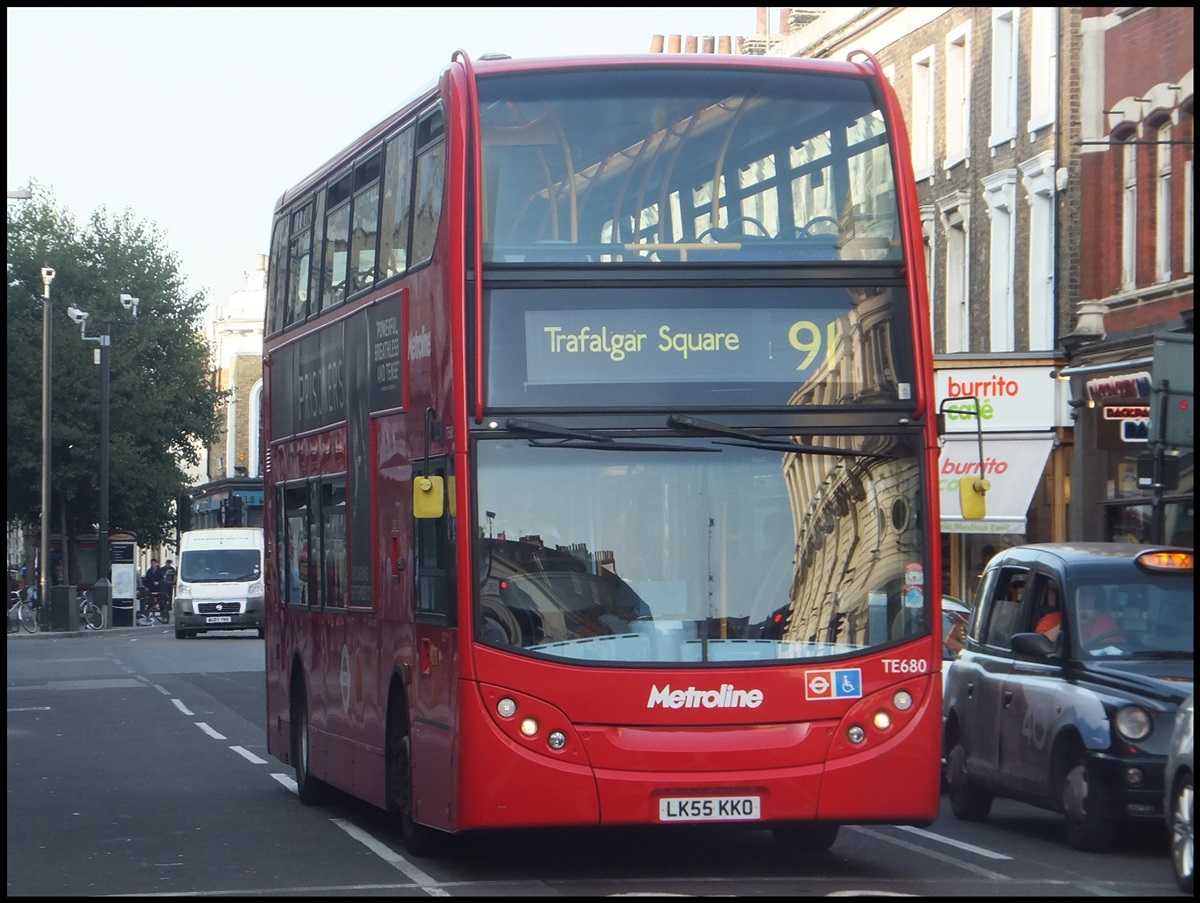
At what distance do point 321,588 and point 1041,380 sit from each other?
21258 mm

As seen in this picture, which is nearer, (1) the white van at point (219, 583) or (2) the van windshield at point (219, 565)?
(1) the white van at point (219, 583)

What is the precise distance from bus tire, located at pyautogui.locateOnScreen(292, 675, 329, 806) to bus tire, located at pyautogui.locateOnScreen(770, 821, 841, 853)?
4255 millimetres

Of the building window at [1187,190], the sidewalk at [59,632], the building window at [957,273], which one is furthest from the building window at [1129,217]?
the sidewalk at [59,632]

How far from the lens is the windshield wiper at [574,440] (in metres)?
11.7

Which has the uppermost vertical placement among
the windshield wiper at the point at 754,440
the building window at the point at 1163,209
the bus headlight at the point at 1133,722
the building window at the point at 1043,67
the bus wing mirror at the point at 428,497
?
the building window at the point at 1043,67

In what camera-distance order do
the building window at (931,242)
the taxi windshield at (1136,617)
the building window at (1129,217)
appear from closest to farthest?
the taxi windshield at (1136,617), the building window at (1129,217), the building window at (931,242)

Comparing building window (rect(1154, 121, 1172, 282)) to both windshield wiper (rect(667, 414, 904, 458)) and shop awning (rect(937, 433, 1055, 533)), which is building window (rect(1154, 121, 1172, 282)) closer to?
shop awning (rect(937, 433, 1055, 533))

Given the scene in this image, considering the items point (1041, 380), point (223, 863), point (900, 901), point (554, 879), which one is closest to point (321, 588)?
point (223, 863)

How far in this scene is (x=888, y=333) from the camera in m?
12.0

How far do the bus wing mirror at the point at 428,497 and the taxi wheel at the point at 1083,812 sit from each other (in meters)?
4.08

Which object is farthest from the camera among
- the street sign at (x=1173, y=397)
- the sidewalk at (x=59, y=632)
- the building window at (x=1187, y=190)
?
the sidewalk at (x=59, y=632)

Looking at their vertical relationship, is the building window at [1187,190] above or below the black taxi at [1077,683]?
above

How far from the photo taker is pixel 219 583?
55125 millimetres

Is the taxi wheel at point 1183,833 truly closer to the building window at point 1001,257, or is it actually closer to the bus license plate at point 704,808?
the bus license plate at point 704,808
